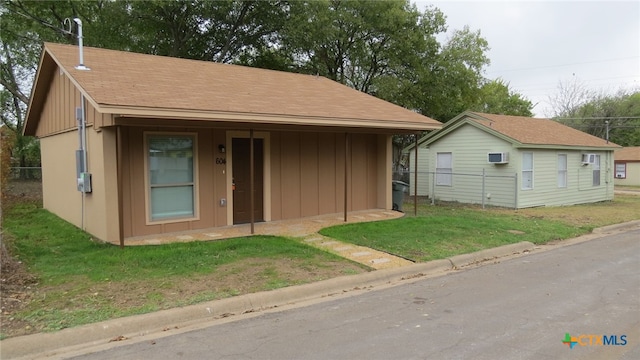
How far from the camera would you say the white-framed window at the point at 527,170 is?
54.1 ft

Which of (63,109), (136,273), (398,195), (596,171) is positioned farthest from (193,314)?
(596,171)

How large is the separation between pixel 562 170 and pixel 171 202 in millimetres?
15653

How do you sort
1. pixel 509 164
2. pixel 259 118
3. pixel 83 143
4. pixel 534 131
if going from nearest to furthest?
pixel 259 118 < pixel 83 143 < pixel 509 164 < pixel 534 131

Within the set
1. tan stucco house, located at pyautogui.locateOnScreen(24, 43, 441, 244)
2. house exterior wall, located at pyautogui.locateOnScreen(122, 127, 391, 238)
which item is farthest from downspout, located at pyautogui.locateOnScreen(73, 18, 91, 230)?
house exterior wall, located at pyautogui.locateOnScreen(122, 127, 391, 238)

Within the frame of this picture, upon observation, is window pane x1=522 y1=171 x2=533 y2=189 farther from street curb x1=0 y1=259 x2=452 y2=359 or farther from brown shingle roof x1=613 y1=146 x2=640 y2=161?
brown shingle roof x1=613 y1=146 x2=640 y2=161

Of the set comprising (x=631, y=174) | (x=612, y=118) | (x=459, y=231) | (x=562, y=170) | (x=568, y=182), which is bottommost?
(x=459, y=231)

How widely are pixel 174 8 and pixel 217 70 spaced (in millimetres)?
11298

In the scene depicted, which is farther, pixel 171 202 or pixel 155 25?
pixel 155 25

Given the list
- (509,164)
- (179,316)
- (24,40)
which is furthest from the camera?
(24,40)

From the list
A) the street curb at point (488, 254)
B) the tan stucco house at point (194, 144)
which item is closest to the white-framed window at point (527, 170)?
the tan stucco house at point (194, 144)

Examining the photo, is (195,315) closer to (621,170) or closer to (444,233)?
(444,233)

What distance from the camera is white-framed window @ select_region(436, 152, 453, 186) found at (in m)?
18.5

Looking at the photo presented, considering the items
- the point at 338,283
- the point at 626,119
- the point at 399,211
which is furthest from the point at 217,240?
the point at 626,119

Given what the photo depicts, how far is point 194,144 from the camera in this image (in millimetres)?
9828
